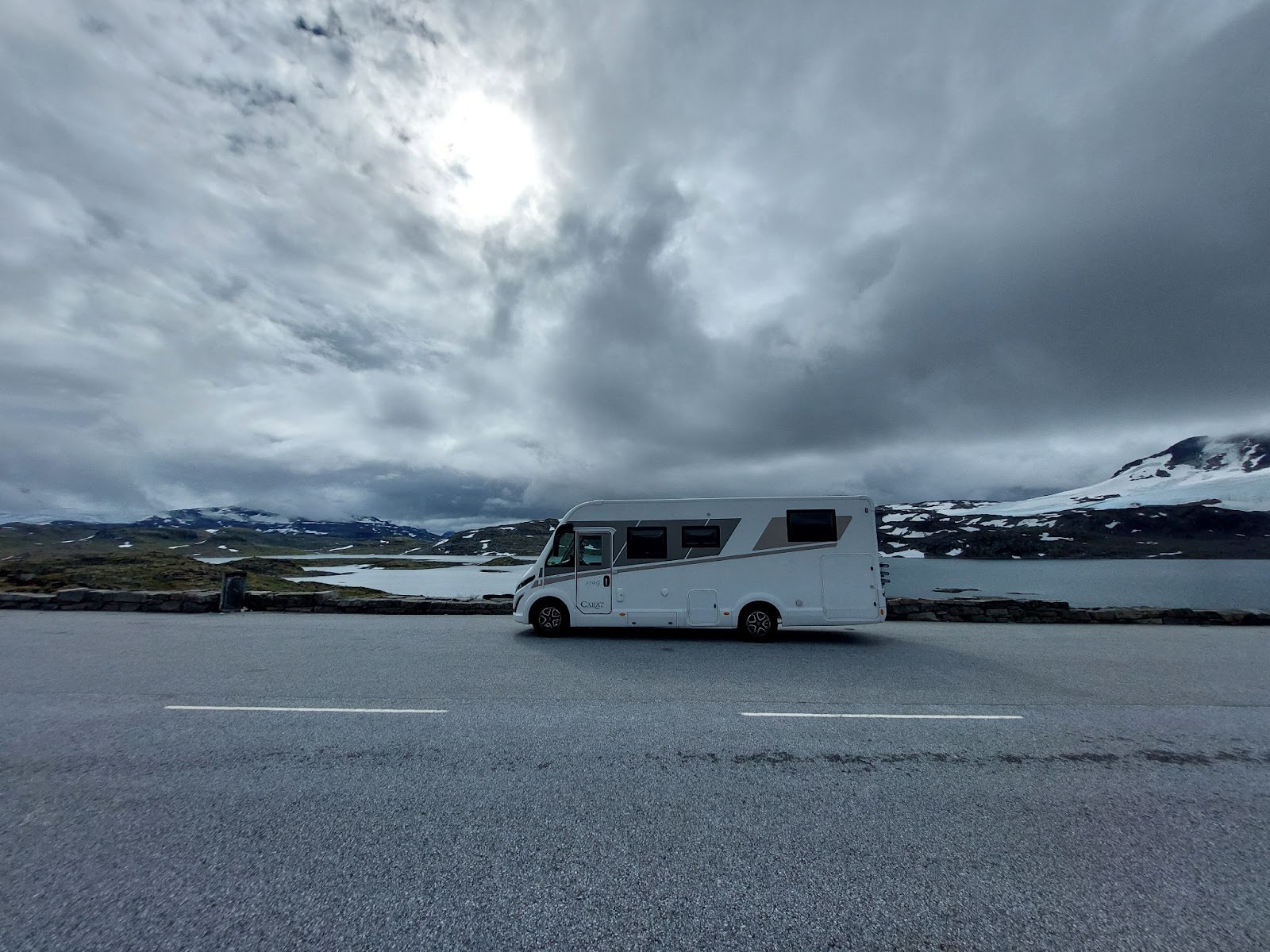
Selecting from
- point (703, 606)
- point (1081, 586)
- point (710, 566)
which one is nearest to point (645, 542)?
point (710, 566)

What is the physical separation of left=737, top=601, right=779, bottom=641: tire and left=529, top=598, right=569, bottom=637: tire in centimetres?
396

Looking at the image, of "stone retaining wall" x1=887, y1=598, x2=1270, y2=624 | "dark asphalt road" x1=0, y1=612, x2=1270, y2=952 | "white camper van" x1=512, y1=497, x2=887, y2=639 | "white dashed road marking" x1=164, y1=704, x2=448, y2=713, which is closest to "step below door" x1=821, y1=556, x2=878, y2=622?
"white camper van" x1=512, y1=497, x2=887, y2=639

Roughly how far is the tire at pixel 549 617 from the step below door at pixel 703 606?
2847 millimetres

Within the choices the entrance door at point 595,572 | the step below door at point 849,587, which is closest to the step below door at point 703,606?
the entrance door at point 595,572

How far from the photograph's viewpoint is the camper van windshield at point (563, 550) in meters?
13.1

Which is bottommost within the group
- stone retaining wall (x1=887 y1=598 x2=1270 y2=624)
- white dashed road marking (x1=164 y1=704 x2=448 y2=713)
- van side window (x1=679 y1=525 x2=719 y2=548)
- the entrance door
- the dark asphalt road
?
the dark asphalt road

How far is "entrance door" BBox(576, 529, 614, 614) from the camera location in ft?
42.2

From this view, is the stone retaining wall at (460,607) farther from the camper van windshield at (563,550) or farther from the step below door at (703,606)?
the step below door at (703,606)

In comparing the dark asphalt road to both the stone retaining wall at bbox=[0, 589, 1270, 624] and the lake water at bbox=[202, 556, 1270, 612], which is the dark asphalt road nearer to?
the stone retaining wall at bbox=[0, 589, 1270, 624]

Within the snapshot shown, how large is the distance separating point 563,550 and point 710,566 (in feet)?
11.1

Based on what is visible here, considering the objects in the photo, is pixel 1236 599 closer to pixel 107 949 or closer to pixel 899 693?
pixel 899 693

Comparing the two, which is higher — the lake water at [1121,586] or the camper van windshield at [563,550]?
the camper van windshield at [563,550]

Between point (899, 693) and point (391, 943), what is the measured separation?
702 cm

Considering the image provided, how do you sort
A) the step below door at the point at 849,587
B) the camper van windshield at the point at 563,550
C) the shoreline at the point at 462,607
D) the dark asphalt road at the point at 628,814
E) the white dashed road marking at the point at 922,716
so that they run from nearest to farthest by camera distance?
the dark asphalt road at the point at 628,814 → the white dashed road marking at the point at 922,716 → the step below door at the point at 849,587 → the camper van windshield at the point at 563,550 → the shoreline at the point at 462,607
